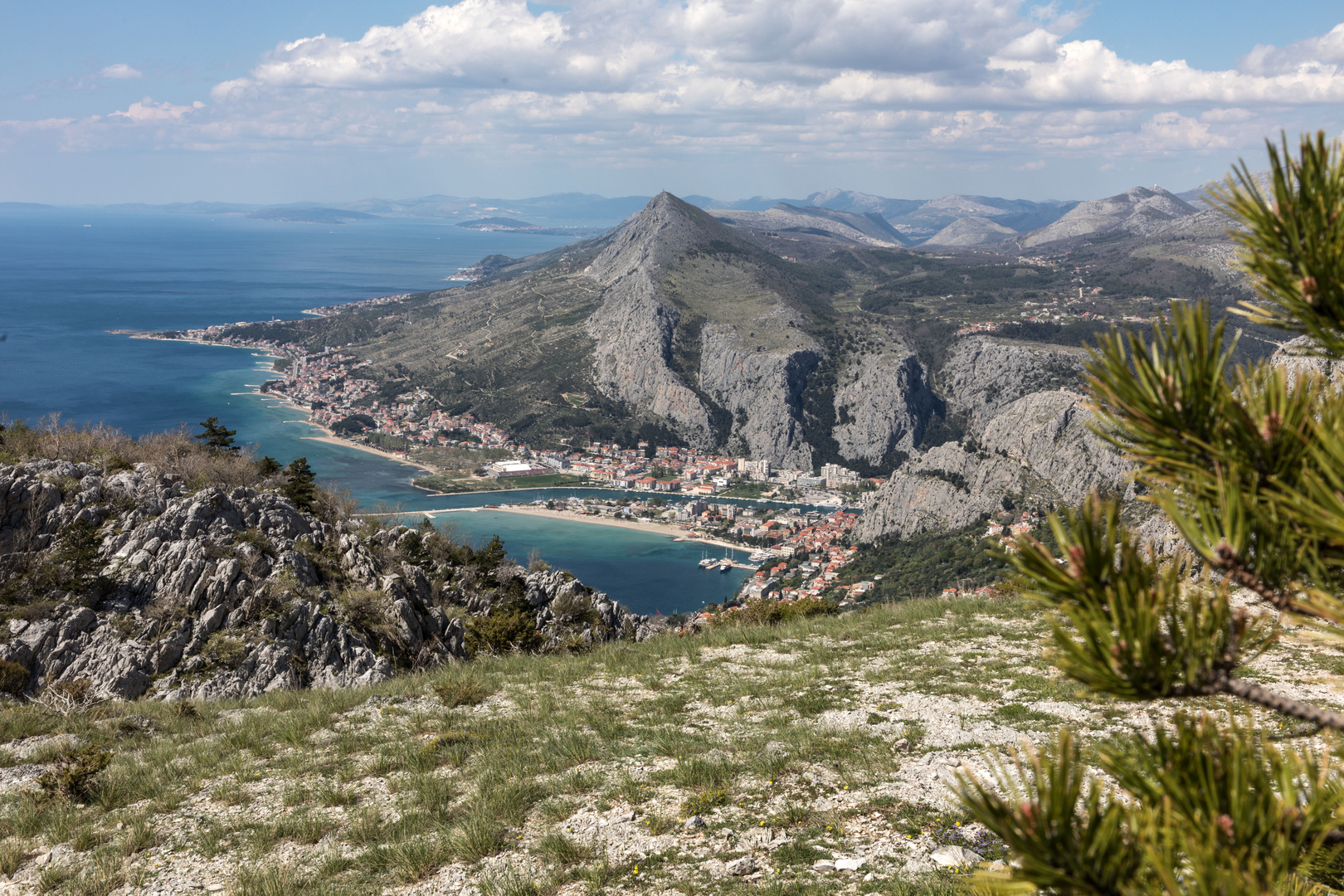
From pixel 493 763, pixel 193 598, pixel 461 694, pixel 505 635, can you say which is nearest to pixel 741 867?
pixel 493 763

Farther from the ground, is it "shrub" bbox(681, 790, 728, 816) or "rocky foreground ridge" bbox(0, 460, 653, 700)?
"shrub" bbox(681, 790, 728, 816)

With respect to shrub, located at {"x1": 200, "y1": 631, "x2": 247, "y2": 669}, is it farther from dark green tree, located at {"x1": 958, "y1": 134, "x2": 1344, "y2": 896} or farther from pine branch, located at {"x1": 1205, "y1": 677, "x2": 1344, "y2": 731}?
pine branch, located at {"x1": 1205, "y1": 677, "x2": 1344, "y2": 731}

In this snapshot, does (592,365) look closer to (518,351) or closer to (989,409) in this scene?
(518,351)

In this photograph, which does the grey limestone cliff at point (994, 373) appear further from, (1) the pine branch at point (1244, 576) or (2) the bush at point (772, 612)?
(1) the pine branch at point (1244, 576)

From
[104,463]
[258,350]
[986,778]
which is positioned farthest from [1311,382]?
[258,350]

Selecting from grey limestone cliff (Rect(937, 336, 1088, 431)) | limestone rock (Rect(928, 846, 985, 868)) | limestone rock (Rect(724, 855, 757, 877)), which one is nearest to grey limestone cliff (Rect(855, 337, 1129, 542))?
grey limestone cliff (Rect(937, 336, 1088, 431))

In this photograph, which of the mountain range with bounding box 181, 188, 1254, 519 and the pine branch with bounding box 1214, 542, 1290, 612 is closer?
the pine branch with bounding box 1214, 542, 1290, 612
